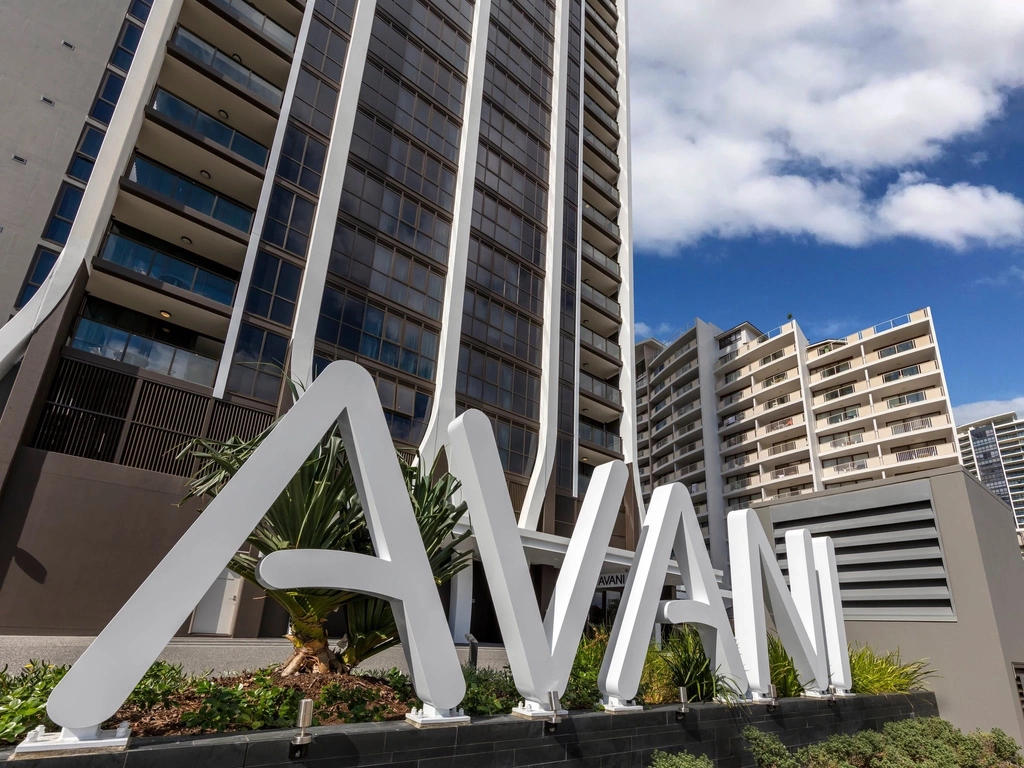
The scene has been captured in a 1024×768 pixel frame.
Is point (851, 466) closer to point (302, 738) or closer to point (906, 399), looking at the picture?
point (906, 399)

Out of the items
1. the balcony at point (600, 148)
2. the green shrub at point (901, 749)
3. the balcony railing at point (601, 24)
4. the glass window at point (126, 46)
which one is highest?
the balcony railing at point (601, 24)

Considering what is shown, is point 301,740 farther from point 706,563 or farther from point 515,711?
point 706,563

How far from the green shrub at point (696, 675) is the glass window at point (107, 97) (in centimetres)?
2410

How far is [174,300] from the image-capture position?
1911cm

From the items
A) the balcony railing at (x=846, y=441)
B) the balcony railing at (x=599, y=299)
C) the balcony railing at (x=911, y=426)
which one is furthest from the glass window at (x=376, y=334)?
the balcony railing at (x=911, y=426)

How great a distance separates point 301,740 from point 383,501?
238 centimetres

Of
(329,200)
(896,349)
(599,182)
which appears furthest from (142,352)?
(896,349)

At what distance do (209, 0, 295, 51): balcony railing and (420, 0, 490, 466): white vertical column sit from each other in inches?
342

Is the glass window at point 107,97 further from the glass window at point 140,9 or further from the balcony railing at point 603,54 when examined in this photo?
the balcony railing at point 603,54

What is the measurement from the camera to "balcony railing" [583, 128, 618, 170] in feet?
124

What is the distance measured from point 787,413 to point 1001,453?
14271 centimetres

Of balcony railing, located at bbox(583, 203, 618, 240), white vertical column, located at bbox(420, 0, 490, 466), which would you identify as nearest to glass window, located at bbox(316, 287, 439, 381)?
white vertical column, located at bbox(420, 0, 490, 466)

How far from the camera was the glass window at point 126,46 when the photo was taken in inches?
832

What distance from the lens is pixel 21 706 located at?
5047 millimetres
